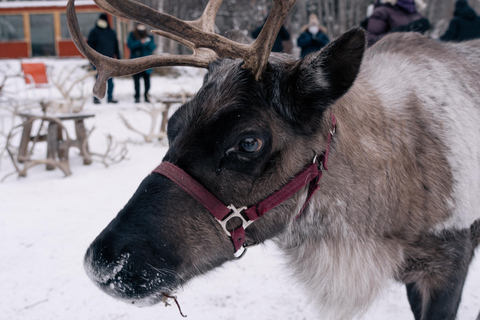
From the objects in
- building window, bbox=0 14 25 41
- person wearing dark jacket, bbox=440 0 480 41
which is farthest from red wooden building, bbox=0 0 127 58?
person wearing dark jacket, bbox=440 0 480 41

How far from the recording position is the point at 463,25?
6.15 m

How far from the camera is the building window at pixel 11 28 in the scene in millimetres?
18875

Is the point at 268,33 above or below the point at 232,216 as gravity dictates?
above

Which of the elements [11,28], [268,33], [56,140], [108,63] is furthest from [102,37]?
[11,28]

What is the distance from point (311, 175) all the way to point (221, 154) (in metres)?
0.37

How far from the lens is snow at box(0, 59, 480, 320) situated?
104 inches

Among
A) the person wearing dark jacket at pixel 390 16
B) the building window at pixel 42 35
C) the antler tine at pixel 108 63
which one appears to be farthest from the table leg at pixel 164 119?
the building window at pixel 42 35

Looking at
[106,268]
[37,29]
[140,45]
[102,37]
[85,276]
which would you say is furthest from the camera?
[37,29]

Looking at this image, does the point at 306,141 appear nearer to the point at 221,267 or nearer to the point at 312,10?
the point at 221,267

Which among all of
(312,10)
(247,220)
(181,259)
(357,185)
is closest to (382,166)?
(357,185)

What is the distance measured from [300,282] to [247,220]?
652mm

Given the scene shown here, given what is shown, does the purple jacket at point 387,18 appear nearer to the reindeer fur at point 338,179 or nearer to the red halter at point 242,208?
the reindeer fur at point 338,179

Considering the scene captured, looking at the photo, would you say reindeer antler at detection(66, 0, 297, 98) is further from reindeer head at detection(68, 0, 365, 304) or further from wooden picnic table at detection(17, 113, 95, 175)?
wooden picnic table at detection(17, 113, 95, 175)

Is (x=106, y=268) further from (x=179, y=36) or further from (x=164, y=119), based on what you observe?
(x=164, y=119)
